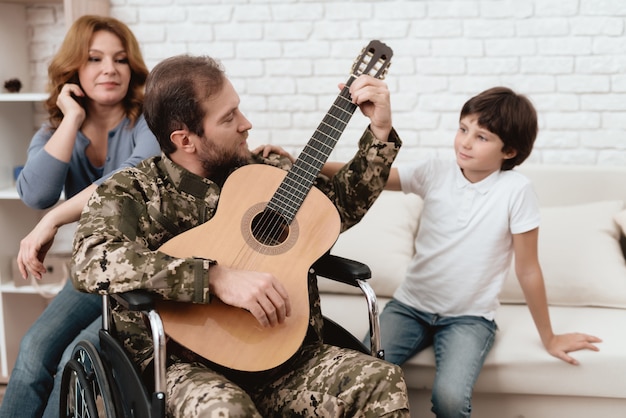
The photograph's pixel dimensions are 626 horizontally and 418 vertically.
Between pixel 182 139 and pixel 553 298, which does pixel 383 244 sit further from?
pixel 182 139

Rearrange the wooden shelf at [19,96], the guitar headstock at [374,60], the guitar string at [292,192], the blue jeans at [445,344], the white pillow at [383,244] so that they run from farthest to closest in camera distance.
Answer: the wooden shelf at [19,96], the white pillow at [383,244], the blue jeans at [445,344], the guitar headstock at [374,60], the guitar string at [292,192]

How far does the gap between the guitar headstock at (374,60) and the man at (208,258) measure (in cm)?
7

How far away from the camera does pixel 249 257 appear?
1.59 metres

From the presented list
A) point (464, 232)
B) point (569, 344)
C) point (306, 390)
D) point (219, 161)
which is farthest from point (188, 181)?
point (569, 344)

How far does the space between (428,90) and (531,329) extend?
1.14 metres

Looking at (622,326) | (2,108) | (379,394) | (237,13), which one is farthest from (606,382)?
→ (2,108)

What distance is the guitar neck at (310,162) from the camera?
5.43 feet

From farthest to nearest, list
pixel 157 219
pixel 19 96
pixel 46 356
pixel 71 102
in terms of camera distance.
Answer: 1. pixel 19 96
2. pixel 71 102
3. pixel 46 356
4. pixel 157 219

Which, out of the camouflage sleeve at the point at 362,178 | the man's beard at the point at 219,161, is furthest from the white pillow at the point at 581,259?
the man's beard at the point at 219,161

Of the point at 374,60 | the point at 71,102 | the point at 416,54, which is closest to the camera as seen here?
the point at 374,60

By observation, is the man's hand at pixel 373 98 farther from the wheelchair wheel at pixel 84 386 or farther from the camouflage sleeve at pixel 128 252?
the wheelchair wheel at pixel 84 386

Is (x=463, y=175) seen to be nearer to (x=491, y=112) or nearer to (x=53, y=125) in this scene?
(x=491, y=112)

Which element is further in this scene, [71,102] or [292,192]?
[71,102]

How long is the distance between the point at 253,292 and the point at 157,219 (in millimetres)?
331
